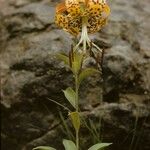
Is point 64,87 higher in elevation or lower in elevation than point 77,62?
lower

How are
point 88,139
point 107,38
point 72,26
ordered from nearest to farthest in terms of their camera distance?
1. point 72,26
2. point 88,139
3. point 107,38

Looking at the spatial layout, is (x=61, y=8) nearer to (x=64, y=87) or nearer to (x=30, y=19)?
(x=64, y=87)

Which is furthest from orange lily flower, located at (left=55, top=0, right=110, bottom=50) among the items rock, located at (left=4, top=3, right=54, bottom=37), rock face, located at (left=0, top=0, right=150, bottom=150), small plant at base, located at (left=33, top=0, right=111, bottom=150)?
rock, located at (left=4, top=3, right=54, bottom=37)

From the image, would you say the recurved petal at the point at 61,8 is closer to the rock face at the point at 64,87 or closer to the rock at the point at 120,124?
the rock face at the point at 64,87

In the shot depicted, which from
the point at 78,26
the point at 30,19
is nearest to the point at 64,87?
the point at 30,19

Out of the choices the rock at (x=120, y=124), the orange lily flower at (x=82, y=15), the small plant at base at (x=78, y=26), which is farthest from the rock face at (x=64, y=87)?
the orange lily flower at (x=82, y=15)

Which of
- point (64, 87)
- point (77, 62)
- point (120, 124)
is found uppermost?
point (77, 62)

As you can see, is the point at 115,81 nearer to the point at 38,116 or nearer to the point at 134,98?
the point at 134,98

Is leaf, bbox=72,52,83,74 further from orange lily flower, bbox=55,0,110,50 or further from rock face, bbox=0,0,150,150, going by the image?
rock face, bbox=0,0,150,150

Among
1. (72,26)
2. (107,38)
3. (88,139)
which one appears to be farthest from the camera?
(107,38)

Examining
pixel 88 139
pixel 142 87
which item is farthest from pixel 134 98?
pixel 88 139
